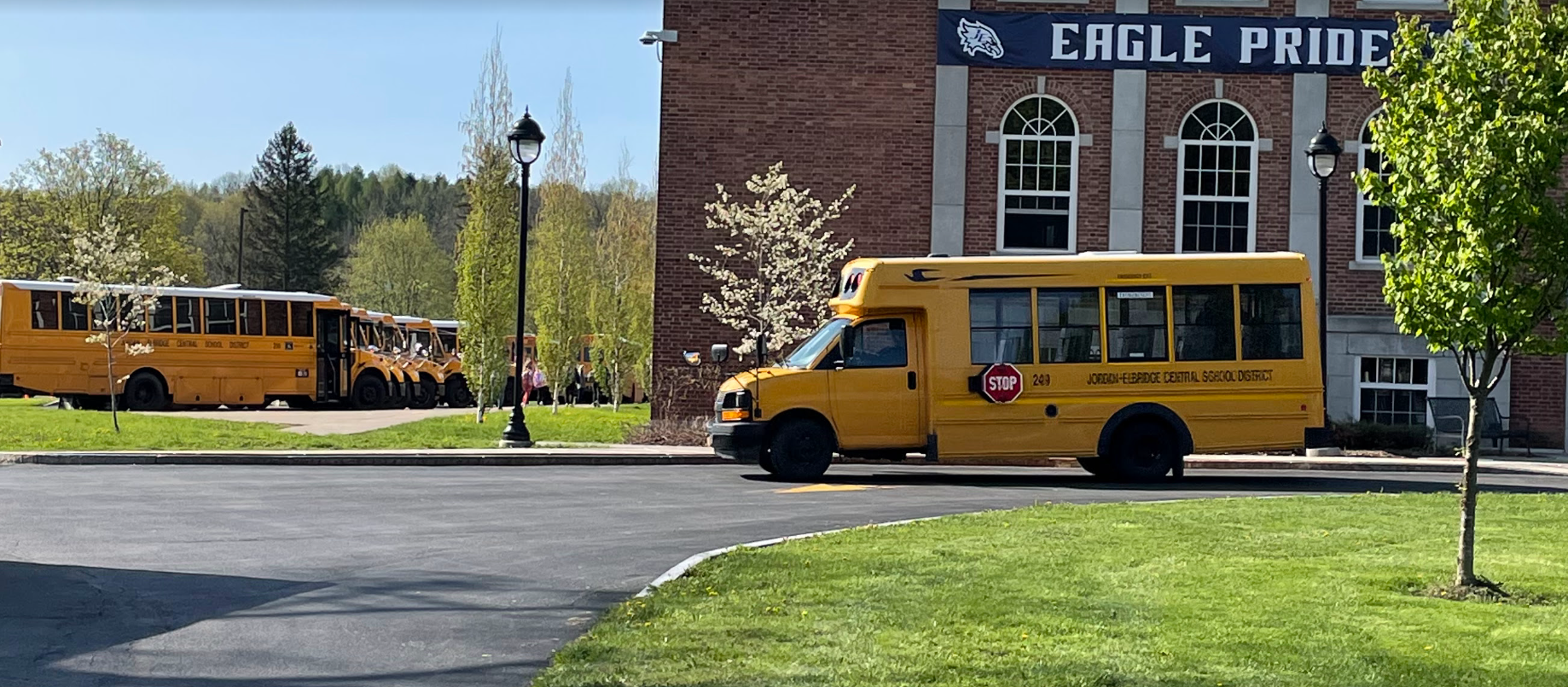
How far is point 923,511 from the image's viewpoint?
15273 mm

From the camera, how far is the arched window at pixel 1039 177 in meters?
29.0

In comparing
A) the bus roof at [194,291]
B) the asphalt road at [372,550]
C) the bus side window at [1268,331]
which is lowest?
the asphalt road at [372,550]

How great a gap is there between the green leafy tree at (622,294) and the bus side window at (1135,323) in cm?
1826

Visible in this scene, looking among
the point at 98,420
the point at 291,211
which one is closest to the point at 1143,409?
the point at 98,420

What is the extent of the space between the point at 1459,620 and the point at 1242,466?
15765mm

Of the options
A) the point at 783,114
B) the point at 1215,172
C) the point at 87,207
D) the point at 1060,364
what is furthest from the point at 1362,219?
A: the point at 87,207

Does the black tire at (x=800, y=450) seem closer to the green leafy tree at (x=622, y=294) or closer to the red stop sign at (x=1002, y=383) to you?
the red stop sign at (x=1002, y=383)

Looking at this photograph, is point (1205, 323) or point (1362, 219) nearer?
point (1205, 323)

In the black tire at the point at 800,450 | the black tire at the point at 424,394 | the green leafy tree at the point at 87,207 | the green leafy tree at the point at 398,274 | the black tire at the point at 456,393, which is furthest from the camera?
the green leafy tree at the point at 398,274

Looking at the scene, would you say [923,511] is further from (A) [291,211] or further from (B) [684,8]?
(A) [291,211]

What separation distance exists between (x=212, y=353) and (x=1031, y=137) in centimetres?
1869

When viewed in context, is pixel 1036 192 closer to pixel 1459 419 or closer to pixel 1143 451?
pixel 1459 419

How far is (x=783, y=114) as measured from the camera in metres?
28.7

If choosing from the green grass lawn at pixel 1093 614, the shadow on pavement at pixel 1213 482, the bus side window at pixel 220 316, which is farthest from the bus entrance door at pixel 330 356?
the green grass lawn at pixel 1093 614
